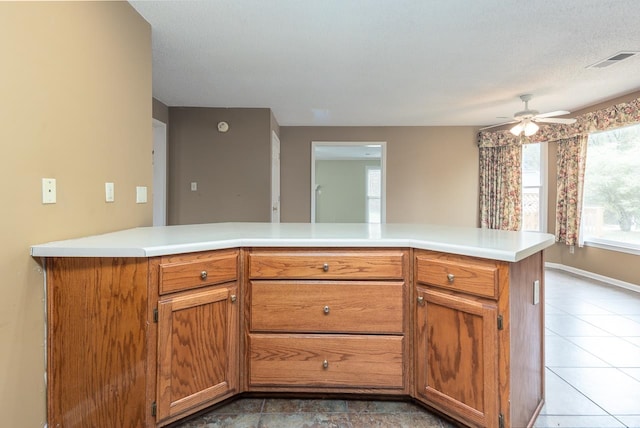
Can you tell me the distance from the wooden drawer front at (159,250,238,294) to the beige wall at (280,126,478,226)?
411cm

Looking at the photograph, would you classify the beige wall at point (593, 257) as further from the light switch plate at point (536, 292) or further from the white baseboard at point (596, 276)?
the light switch plate at point (536, 292)

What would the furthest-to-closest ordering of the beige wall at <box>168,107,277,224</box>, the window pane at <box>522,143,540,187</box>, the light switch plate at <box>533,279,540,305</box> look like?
the window pane at <box>522,143,540,187</box>
the beige wall at <box>168,107,277,224</box>
the light switch plate at <box>533,279,540,305</box>

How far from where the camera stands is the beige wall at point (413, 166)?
18.8 ft

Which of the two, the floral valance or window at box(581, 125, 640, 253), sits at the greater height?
the floral valance

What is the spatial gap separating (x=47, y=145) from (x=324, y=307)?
1378 millimetres

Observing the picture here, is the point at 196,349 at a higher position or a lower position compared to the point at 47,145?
lower

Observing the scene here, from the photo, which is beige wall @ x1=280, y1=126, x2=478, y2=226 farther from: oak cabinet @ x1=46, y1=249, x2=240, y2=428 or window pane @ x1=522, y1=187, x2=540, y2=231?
oak cabinet @ x1=46, y1=249, x2=240, y2=428

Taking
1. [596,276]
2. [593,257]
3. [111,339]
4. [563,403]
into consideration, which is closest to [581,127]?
[593,257]

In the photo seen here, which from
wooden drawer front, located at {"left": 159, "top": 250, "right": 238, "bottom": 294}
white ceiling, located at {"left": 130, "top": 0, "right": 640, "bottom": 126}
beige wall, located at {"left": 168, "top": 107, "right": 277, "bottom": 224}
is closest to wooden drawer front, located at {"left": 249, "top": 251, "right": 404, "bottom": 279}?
wooden drawer front, located at {"left": 159, "top": 250, "right": 238, "bottom": 294}

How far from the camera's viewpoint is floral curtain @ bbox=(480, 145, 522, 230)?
5.43 metres

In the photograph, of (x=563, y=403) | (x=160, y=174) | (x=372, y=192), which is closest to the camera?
(x=563, y=403)

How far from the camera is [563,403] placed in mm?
1818

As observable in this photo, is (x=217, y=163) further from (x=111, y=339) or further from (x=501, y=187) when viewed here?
(x=501, y=187)

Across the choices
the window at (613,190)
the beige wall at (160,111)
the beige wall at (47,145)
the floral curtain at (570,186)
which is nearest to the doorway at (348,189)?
the floral curtain at (570,186)
